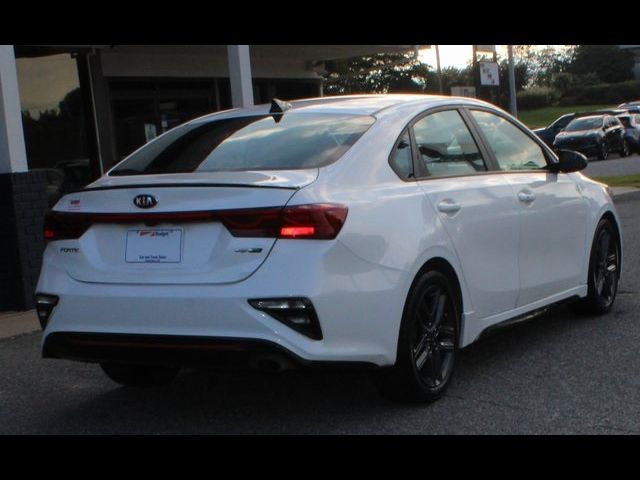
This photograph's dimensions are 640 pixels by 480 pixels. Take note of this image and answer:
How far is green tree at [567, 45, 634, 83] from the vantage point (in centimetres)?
8688

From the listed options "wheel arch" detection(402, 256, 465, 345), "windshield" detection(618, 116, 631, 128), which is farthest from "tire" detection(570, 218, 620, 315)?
"windshield" detection(618, 116, 631, 128)

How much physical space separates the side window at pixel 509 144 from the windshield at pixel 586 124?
2689 centimetres

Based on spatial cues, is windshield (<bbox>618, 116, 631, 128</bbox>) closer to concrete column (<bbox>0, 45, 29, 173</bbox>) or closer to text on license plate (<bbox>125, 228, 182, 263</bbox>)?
concrete column (<bbox>0, 45, 29, 173</bbox>)

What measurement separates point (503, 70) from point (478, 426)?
71.9 metres

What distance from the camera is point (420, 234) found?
196 inches

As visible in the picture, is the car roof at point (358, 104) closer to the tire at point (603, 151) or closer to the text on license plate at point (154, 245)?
the text on license plate at point (154, 245)

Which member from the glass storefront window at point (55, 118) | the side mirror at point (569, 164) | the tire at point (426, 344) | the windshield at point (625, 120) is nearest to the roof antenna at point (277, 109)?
the tire at point (426, 344)

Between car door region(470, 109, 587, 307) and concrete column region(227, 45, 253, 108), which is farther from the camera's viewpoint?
concrete column region(227, 45, 253, 108)

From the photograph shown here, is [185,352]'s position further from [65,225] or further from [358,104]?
[358,104]

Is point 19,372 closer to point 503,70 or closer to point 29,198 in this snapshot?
point 29,198

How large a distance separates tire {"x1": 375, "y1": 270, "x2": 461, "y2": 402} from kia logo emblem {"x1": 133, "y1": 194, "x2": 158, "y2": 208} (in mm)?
1297

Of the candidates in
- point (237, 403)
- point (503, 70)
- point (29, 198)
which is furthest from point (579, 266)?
point (503, 70)

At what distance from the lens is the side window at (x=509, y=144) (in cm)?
624

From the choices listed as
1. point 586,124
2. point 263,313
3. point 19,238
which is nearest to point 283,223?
point 263,313
